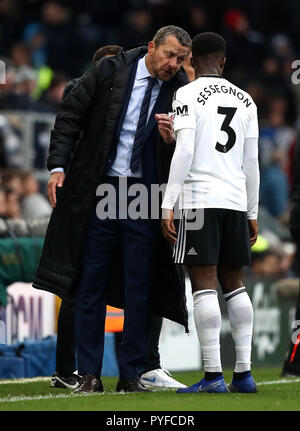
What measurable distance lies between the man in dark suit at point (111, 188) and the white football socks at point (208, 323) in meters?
0.43

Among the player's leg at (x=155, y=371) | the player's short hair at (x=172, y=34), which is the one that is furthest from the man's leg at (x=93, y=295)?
the player's short hair at (x=172, y=34)

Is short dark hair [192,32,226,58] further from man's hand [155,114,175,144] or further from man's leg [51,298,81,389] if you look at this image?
man's leg [51,298,81,389]

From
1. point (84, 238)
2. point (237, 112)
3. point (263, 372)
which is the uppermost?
point (237, 112)

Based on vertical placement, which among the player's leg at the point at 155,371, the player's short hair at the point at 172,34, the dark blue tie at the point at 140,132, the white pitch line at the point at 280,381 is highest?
the player's short hair at the point at 172,34

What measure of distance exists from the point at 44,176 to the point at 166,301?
5.92 meters

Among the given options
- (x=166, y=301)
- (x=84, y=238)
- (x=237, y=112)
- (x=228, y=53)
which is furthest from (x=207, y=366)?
(x=228, y=53)

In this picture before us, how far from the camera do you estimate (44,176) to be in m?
12.5

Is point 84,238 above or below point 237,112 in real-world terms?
below

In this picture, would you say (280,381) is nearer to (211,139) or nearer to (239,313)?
(239,313)

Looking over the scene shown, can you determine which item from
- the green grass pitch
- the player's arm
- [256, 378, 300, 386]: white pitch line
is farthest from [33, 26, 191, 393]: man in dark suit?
[256, 378, 300, 386]: white pitch line

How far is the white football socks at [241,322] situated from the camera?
644 cm

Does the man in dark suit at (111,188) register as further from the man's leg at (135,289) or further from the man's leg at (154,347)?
the man's leg at (154,347)
